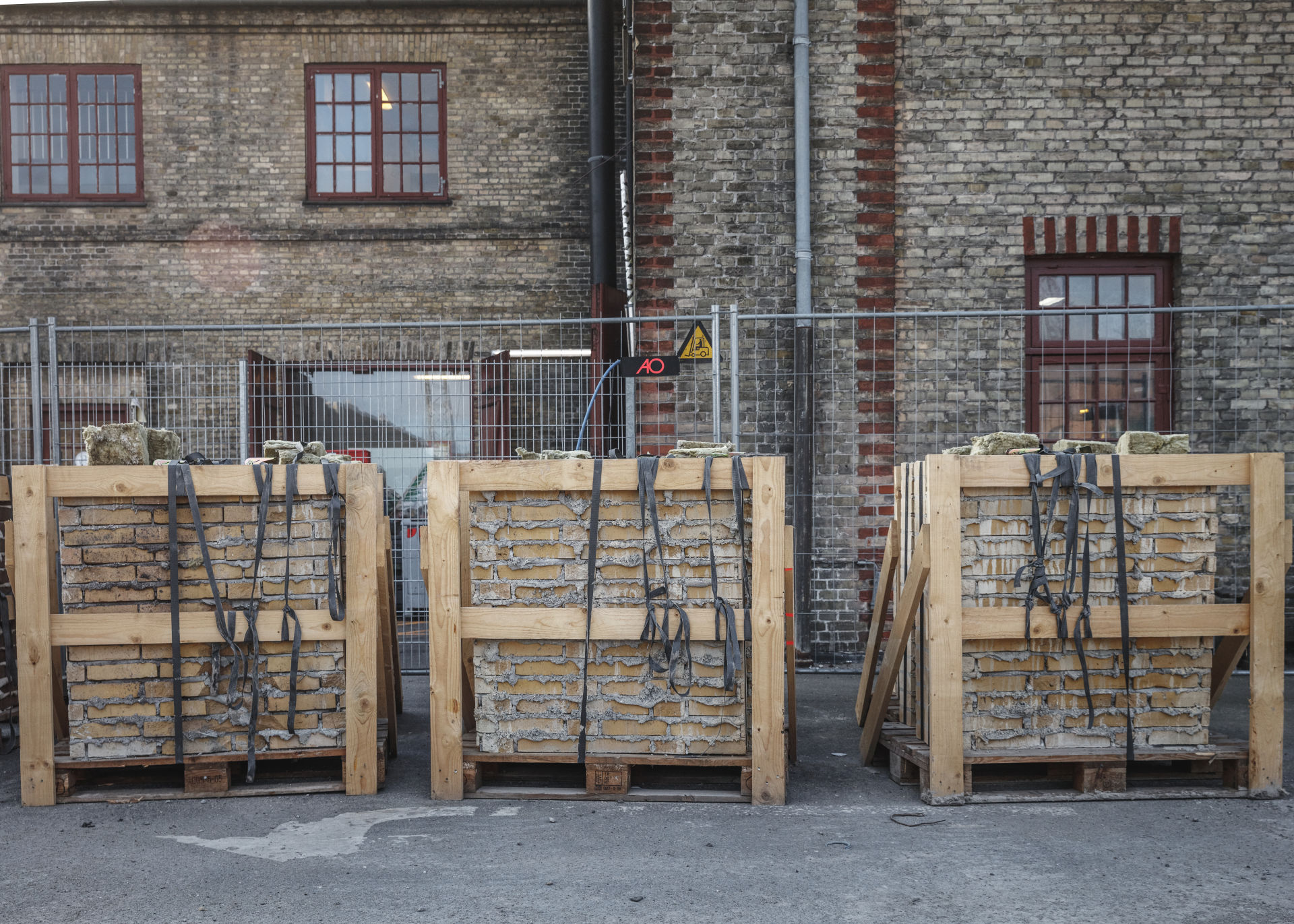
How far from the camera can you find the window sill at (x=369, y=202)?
41.4 ft

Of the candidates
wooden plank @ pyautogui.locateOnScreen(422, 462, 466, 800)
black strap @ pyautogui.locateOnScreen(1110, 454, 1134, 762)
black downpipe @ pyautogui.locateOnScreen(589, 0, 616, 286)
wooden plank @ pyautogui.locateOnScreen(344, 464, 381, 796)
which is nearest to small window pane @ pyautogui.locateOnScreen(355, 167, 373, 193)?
Result: black downpipe @ pyautogui.locateOnScreen(589, 0, 616, 286)

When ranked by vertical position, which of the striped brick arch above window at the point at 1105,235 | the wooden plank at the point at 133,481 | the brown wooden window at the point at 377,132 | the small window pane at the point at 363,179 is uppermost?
the brown wooden window at the point at 377,132

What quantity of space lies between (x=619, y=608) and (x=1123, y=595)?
243 centimetres

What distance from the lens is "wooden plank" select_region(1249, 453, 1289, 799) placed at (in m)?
4.91

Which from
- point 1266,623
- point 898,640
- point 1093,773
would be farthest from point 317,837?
point 1266,623

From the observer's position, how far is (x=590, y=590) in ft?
15.9

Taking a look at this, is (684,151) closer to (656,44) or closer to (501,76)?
(656,44)

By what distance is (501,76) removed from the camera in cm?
1267

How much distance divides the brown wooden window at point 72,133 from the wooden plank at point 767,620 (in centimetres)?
1092

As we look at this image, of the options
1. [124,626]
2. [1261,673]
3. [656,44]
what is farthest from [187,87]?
[1261,673]

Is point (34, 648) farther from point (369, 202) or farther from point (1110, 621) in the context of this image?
point (369, 202)

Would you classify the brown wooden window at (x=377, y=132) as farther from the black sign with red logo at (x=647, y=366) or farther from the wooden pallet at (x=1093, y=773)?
the wooden pallet at (x=1093, y=773)

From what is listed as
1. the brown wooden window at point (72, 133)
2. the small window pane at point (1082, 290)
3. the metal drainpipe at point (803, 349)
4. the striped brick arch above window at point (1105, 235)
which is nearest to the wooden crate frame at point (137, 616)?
the metal drainpipe at point (803, 349)

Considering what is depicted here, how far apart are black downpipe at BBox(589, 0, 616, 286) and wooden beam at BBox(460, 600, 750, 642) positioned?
25.4 feet
